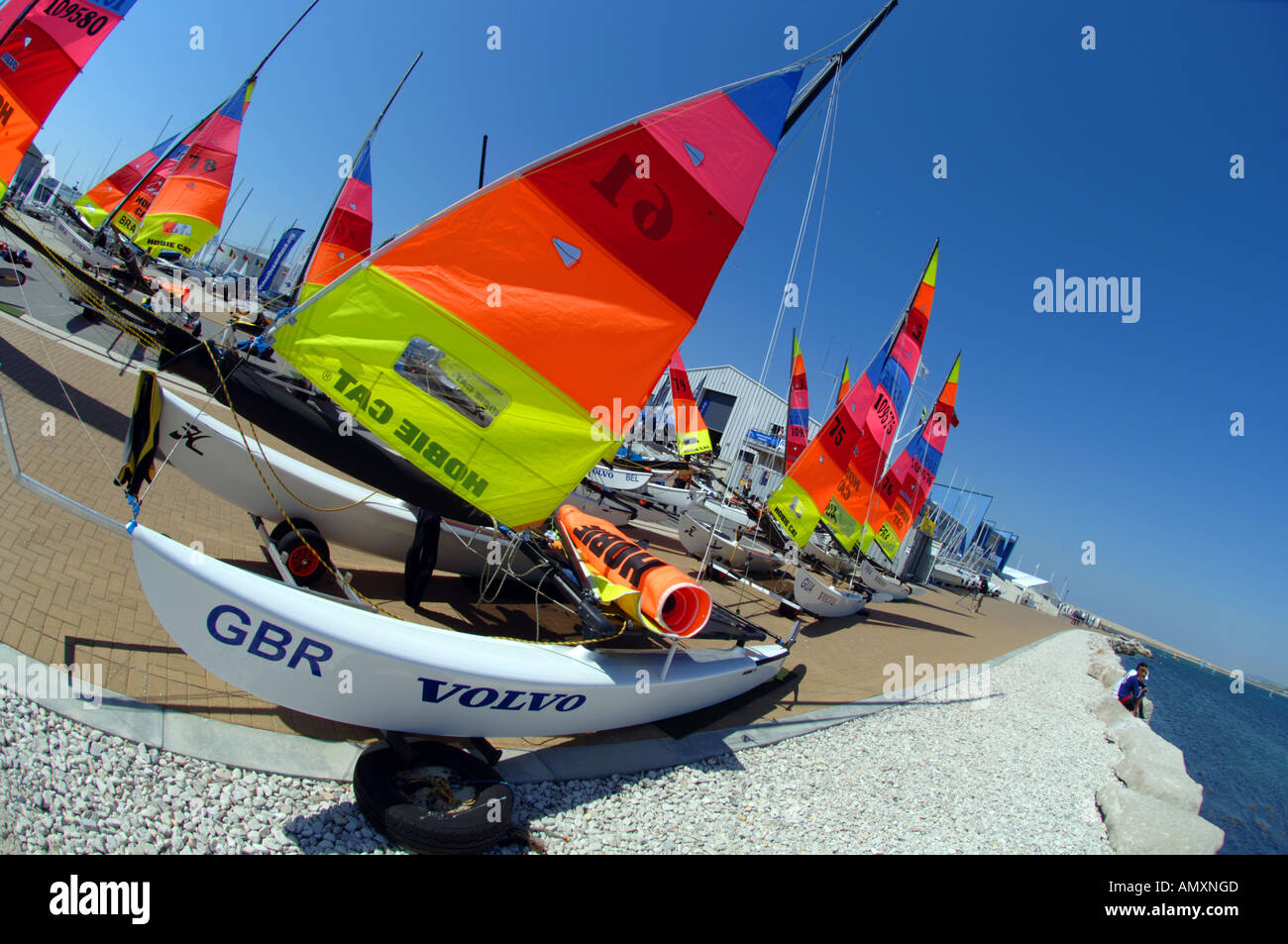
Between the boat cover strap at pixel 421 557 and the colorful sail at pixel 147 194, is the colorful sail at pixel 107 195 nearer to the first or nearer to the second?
the colorful sail at pixel 147 194

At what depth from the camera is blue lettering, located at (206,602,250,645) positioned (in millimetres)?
3000

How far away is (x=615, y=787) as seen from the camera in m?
4.35

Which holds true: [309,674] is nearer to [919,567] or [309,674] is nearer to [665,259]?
[665,259]

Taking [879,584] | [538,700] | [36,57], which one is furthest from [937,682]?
[36,57]

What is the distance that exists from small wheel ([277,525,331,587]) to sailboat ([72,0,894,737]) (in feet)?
4.62

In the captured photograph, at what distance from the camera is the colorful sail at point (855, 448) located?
11492 mm

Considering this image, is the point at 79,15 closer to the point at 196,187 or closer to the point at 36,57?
the point at 36,57

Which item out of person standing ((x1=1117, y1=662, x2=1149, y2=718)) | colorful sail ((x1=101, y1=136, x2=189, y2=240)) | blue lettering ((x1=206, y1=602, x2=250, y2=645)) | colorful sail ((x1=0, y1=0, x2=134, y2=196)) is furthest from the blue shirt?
colorful sail ((x1=101, y1=136, x2=189, y2=240))

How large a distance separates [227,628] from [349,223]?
1362 cm

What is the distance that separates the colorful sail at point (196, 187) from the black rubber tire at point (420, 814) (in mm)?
15707

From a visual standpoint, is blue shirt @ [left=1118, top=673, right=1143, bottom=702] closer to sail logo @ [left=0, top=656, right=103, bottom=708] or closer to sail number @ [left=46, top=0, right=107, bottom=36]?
sail logo @ [left=0, top=656, right=103, bottom=708]

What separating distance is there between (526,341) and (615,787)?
364cm

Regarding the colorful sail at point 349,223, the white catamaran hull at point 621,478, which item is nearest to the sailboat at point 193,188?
the colorful sail at point 349,223
